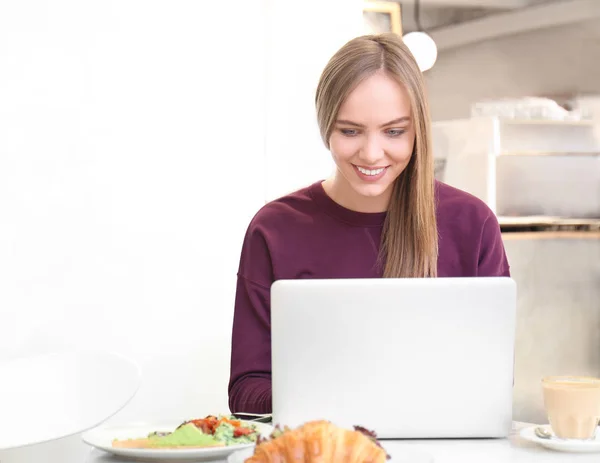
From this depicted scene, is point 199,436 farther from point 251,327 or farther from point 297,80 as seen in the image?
point 297,80

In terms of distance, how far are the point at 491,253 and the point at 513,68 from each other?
240 cm

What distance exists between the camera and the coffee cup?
3.94 feet

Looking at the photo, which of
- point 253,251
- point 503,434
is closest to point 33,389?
point 253,251

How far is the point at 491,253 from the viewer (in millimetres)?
1833

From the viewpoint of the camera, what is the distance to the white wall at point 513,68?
403 centimetres

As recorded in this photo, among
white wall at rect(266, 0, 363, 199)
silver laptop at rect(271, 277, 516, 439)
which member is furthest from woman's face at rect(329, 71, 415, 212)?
white wall at rect(266, 0, 363, 199)

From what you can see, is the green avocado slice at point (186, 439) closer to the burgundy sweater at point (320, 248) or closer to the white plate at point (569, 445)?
the white plate at point (569, 445)

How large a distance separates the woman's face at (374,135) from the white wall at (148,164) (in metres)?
1.22

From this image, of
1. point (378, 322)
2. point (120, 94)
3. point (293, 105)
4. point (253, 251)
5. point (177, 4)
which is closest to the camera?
point (378, 322)

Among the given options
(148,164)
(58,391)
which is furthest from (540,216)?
(58,391)

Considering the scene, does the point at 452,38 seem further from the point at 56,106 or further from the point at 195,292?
the point at 56,106

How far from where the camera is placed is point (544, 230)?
4.16m

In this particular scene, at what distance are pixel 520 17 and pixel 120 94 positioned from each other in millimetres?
2076

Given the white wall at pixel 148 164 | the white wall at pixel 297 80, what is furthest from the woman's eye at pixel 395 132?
the white wall at pixel 297 80
